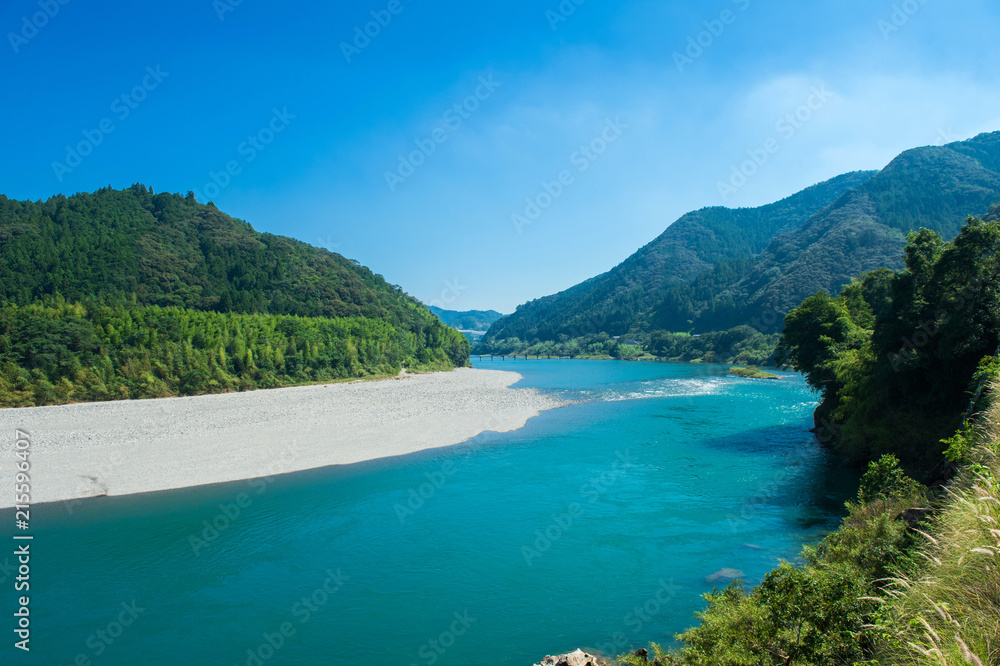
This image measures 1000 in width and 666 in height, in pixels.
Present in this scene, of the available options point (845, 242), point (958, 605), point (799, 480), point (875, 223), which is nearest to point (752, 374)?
point (799, 480)

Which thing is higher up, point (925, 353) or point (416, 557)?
point (925, 353)

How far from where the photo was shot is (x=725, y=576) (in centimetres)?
1372

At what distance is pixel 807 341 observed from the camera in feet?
106

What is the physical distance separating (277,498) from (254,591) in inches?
305

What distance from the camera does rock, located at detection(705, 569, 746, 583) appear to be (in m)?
13.6

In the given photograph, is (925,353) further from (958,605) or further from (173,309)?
(173,309)

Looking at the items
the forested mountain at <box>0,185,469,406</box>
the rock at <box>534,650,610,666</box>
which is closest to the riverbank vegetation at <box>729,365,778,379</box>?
the forested mountain at <box>0,185,469,406</box>

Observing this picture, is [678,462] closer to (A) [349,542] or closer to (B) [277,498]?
(A) [349,542]

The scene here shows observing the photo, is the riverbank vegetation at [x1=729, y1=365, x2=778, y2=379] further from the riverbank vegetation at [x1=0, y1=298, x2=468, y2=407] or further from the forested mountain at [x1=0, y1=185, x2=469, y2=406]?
the riverbank vegetation at [x1=0, y1=298, x2=468, y2=407]

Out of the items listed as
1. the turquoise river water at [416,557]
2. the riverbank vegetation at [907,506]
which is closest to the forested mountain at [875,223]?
the riverbank vegetation at [907,506]

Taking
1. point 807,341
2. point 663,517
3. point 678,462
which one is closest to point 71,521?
point 663,517

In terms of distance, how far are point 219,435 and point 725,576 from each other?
93.9ft

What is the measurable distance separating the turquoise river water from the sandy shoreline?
88.7 inches

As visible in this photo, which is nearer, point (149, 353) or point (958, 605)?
point (958, 605)
